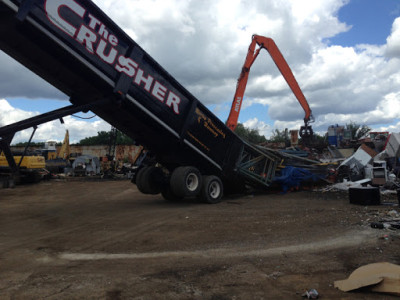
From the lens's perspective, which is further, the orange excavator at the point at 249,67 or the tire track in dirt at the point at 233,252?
the orange excavator at the point at 249,67

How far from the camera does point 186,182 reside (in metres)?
9.61

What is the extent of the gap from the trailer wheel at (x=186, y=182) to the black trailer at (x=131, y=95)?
0.09 feet

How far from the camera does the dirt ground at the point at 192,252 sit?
3.63 metres

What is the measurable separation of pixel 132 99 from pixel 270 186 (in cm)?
668

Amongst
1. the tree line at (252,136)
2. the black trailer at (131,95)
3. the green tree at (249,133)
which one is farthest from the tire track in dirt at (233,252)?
the green tree at (249,133)

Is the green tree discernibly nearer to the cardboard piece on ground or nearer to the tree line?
the tree line

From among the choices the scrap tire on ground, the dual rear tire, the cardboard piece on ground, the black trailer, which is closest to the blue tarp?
the black trailer

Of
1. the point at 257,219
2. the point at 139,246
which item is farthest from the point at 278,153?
the point at 139,246

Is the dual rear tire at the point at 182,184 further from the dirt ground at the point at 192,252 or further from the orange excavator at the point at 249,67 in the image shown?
A: the orange excavator at the point at 249,67

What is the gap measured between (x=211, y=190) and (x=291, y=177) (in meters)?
3.66

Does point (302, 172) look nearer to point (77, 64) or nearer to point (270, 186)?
point (270, 186)

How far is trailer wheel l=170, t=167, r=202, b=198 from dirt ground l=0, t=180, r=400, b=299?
82cm

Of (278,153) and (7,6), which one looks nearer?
(7,6)

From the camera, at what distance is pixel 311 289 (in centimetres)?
344
